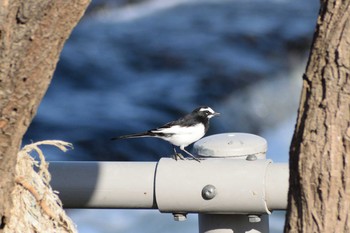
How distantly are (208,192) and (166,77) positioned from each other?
9.52m

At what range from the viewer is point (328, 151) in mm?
2645

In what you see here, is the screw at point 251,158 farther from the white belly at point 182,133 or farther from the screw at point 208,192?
the white belly at point 182,133

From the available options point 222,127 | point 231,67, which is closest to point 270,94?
point 231,67

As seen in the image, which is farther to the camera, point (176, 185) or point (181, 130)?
point (181, 130)

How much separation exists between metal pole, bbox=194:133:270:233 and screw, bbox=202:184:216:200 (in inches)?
6.3

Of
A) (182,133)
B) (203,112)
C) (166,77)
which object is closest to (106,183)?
(182,133)

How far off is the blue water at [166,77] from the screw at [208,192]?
639cm

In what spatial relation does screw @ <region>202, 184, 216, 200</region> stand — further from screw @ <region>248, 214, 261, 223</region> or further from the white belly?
the white belly

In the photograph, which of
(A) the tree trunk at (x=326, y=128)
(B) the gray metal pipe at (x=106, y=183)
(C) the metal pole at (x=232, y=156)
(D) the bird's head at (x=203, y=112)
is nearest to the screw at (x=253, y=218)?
(C) the metal pole at (x=232, y=156)

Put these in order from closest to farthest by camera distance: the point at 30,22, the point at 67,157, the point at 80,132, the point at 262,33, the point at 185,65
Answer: the point at 30,22 < the point at 67,157 < the point at 80,132 < the point at 185,65 < the point at 262,33

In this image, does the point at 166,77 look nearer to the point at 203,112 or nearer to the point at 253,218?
the point at 203,112

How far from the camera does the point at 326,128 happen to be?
2645mm

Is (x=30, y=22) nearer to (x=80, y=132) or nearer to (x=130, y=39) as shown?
(x=80, y=132)

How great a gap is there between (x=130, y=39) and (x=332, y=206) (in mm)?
11604
